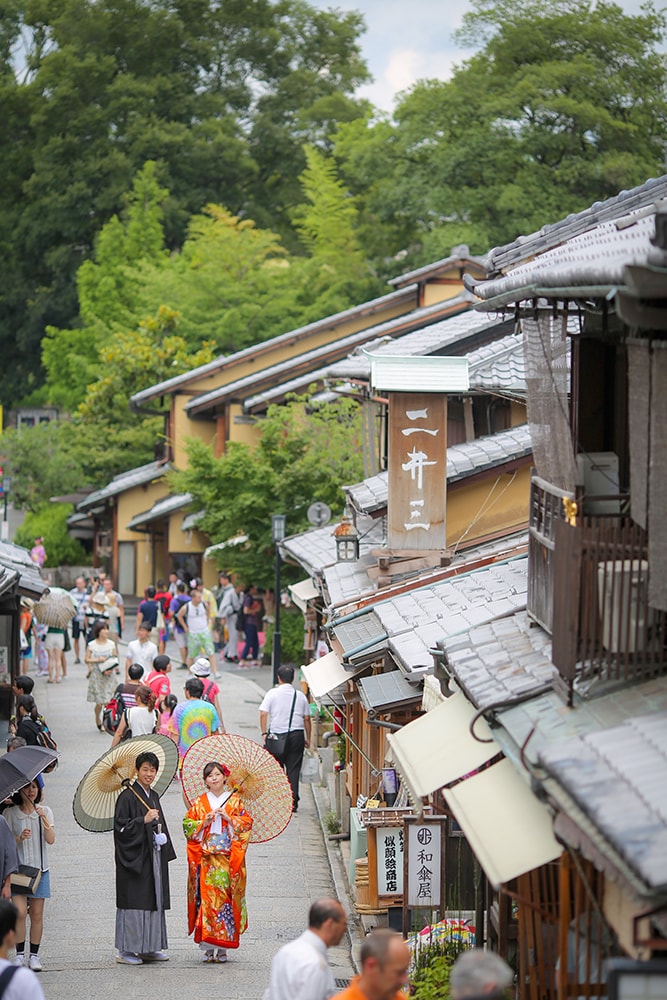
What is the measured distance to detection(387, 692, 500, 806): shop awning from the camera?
8281 millimetres

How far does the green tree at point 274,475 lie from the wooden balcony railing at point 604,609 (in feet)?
67.8

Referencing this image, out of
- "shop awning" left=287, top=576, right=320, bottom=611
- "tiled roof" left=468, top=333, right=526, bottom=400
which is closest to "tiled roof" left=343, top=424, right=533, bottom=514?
"tiled roof" left=468, top=333, right=526, bottom=400

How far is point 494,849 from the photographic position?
6867mm

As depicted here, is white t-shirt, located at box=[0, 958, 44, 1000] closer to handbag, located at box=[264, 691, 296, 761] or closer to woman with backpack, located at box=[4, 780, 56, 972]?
woman with backpack, located at box=[4, 780, 56, 972]

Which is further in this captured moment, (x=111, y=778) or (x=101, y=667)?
(x=101, y=667)

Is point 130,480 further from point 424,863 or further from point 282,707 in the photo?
point 424,863

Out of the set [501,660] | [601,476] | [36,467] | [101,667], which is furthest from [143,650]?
[36,467]

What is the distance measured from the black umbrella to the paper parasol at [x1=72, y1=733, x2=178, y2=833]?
1.34ft

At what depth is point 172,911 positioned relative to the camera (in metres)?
13.5

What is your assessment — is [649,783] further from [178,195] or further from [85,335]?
[178,195]

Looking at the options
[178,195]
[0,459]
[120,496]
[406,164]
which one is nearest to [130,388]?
[120,496]

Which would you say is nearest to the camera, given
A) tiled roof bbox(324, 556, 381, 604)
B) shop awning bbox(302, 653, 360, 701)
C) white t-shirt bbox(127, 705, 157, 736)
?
shop awning bbox(302, 653, 360, 701)

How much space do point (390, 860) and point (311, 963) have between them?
5379 mm

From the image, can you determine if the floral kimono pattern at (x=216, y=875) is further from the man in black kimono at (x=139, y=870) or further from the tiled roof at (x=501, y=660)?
the tiled roof at (x=501, y=660)
